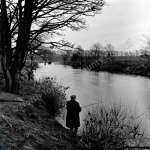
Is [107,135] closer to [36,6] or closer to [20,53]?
[20,53]

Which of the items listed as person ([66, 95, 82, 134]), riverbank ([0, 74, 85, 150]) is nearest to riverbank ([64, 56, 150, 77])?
person ([66, 95, 82, 134])

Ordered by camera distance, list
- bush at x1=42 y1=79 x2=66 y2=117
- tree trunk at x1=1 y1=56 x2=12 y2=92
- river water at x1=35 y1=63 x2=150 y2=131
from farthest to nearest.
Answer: river water at x1=35 y1=63 x2=150 y2=131
bush at x1=42 y1=79 x2=66 y2=117
tree trunk at x1=1 y1=56 x2=12 y2=92

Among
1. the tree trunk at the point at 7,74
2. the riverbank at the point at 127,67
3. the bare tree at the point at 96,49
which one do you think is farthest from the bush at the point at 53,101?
the bare tree at the point at 96,49

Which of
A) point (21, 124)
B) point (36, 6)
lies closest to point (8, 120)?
point (21, 124)

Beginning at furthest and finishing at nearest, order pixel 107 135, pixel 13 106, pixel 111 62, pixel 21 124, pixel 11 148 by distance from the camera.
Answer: pixel 111 62 < pixel 13 106 < pixel 21 124 < pixel 107 135 < pixel 11 148

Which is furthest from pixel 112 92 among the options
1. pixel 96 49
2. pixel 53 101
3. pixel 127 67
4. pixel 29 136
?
pixel 96 49

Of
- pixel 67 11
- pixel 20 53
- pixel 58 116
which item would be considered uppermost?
pixel 67 11

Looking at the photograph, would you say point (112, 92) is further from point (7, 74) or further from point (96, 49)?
point (96, 49)

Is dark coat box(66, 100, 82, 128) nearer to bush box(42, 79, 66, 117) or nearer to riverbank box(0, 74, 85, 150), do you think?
riverbank box(0, 74, 85, 150)

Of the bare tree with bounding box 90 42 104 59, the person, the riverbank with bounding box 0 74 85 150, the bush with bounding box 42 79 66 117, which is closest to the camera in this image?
the riverbank with bounding box 0 74 85 150

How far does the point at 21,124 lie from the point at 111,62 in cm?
5843

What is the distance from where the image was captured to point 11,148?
3836mm

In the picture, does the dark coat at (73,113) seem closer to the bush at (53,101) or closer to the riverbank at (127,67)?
the bush at (53,101)

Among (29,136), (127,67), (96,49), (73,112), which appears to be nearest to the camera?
(29,136)
